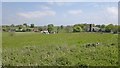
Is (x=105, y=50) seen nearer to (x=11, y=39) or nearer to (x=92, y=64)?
(x=92, y=64)

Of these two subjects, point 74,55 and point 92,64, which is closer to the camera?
point 92,64

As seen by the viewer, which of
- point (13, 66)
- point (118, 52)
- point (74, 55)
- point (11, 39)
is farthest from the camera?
point (11, 39)

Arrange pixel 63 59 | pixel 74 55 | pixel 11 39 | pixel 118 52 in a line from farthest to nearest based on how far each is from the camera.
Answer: pixel 11 39, pixel 118 52, pixel 74 55, pixel 63 59

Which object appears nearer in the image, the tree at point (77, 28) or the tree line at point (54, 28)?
the tree line at point (54, 28)

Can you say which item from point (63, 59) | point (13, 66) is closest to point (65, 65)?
point (63, 59)

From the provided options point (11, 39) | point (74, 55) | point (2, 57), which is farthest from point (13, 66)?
point (11, 39)

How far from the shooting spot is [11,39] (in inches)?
735

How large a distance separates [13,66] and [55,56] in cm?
213

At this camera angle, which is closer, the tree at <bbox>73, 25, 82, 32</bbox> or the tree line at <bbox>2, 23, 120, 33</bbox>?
the tree line at <bbox>2, 23, 120, 33</bbox>

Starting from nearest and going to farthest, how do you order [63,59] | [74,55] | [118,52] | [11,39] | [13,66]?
[13,66]
[63,59]
[74,55]
[118,52]
[11,39]

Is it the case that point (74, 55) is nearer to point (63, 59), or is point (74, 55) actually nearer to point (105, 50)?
point (63, 59)

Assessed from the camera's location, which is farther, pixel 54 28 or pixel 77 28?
pixel 77 28

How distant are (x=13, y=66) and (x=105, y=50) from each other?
512cm

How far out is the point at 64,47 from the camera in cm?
1240
